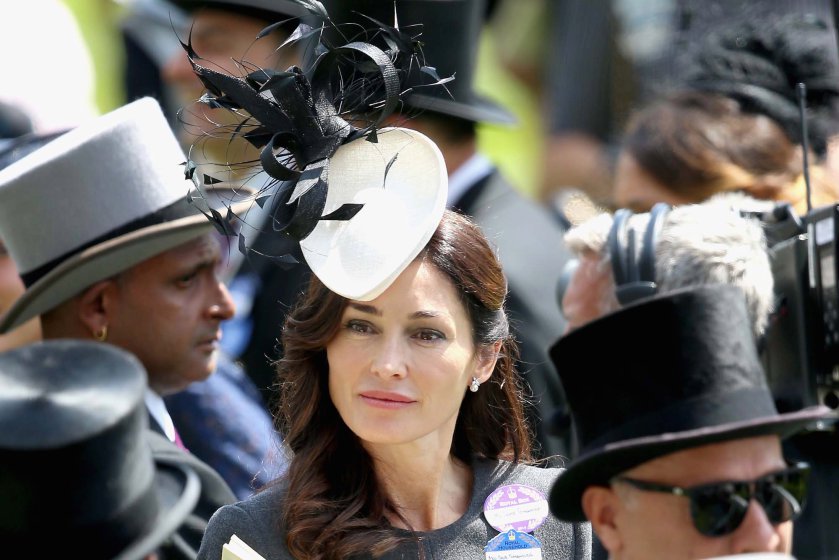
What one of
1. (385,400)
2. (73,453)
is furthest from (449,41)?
(73,453)

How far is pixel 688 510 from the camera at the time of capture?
2.67 metres

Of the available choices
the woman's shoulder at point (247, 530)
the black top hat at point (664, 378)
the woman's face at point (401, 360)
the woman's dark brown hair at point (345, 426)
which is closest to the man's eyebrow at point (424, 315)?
the woman's face at point (401, 360)

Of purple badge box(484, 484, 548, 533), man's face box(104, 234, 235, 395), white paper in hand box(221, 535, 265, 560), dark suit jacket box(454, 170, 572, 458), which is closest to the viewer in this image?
white paper in hand box(221, 535, 265, 560)

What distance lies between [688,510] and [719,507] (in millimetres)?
61

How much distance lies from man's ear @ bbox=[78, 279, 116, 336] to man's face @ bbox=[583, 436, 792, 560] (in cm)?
195

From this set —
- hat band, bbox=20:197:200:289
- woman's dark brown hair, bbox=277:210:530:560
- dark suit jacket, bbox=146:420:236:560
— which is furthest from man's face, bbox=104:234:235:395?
woman's dark brown hair, bbox=277:210:530:560

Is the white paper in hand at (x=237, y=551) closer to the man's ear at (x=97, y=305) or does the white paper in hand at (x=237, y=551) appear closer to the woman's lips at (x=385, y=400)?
the woman's lips at (x=385, y=400)

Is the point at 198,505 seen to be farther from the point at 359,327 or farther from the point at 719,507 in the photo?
the point at 719,507

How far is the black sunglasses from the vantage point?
2.64 metres

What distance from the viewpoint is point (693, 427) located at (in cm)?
270

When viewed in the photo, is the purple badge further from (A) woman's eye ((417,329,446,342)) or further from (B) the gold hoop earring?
(B) the gold hoop earring

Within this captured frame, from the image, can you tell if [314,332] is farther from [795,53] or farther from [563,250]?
[795,53]

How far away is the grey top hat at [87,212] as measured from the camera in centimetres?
412

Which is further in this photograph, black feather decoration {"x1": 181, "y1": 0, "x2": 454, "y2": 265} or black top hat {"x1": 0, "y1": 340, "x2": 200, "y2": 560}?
black feather decoration {"x1": 181, "y1": 0, "x2": 454, "y2": 265}
